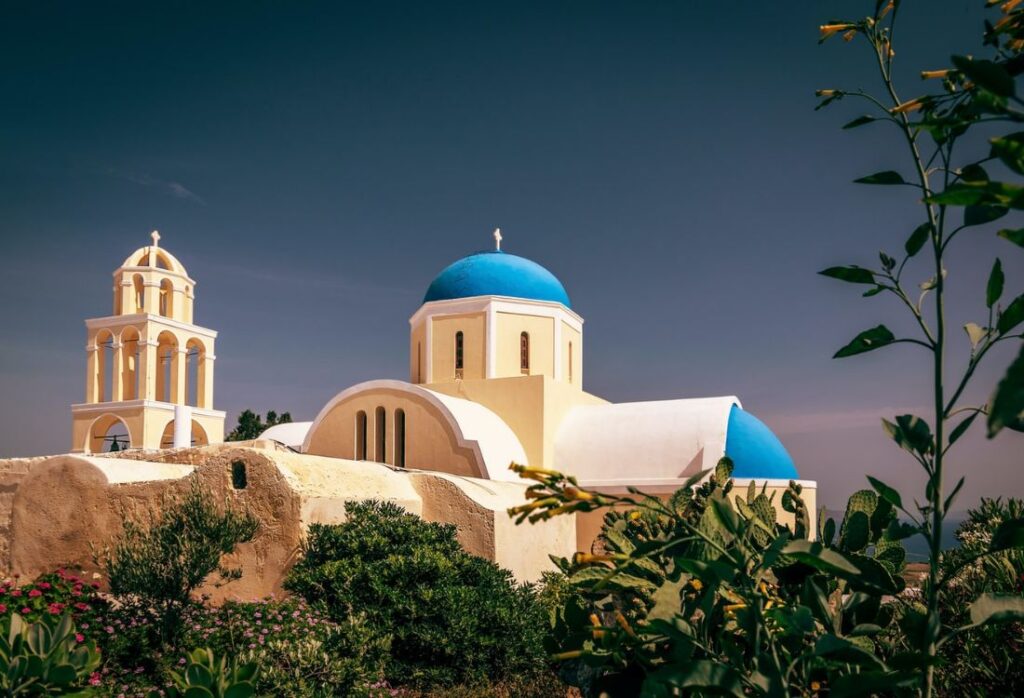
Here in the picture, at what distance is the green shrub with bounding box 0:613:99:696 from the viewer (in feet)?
14.8

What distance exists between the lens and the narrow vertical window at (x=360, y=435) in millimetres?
15133

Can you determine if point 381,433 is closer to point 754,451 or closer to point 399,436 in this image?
point 399,436

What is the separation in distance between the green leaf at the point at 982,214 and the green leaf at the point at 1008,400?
2.37 ft

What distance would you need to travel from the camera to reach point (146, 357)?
61.8 ft

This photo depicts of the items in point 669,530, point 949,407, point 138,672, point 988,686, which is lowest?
point 138,672

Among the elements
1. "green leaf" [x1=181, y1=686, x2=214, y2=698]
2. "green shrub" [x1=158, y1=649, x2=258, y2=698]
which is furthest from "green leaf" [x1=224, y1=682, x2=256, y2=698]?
"green leaf" [x1=181, y1=686, x2=214, y2=698]

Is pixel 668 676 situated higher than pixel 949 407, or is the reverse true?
pixel 949 407

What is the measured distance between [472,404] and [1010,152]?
14.0m

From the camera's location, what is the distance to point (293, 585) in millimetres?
7938

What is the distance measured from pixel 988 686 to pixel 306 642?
4.54 metres

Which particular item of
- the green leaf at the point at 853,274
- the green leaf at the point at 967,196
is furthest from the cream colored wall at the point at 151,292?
the green leaf at the point at 967,196

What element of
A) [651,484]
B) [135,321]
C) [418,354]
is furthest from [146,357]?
[651,484]

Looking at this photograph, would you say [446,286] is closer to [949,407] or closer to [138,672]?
[138,672]

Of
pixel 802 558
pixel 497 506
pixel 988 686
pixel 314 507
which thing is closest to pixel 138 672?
pixel 314 507
